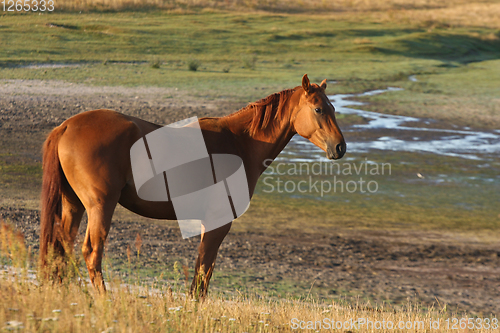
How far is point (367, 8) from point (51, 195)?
243 ft

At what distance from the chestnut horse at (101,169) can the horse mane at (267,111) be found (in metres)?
0.20

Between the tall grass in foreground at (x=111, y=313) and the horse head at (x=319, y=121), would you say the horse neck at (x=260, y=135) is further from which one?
the tall grass in foreground at (x=111, y=313)

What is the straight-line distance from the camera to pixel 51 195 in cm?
450

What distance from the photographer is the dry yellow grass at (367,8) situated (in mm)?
49781

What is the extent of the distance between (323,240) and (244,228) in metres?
1.46

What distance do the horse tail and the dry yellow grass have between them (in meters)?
41.0

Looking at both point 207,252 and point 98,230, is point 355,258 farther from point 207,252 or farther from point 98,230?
point 98,230

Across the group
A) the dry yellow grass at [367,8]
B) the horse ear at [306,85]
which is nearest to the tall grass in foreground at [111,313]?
the horse ear at [306,85]

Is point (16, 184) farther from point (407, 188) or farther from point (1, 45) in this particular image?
point (1, 45)

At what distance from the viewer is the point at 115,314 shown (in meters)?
3.62

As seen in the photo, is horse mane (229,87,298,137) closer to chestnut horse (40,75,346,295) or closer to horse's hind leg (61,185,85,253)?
chestnut horse (40,75,346,295)

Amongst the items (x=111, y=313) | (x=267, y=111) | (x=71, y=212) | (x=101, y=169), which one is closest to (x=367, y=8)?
(x=267, y=111)

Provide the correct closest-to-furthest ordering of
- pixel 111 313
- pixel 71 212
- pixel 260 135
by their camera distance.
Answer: pixel 111 313 → pixel 71 212 → pixel 260 135

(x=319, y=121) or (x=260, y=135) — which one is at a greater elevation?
(x=319, y=121)
